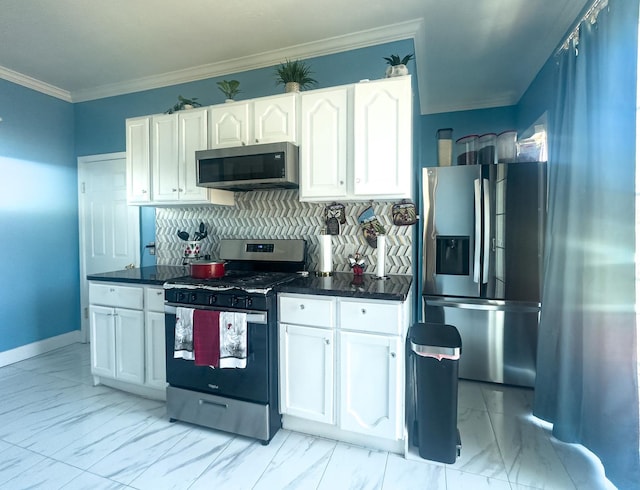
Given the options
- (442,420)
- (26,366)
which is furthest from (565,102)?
(26,366)

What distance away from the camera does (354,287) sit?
Result: 6.42 feet

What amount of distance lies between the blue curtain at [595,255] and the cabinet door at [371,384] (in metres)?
0.97

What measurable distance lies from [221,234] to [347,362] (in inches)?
66.6

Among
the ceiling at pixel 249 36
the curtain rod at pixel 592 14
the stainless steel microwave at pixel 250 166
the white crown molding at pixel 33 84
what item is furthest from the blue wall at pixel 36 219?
the curtain rod at pixel 592 14

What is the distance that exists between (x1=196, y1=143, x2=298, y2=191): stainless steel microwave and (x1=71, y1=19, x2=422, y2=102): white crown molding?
3.20 ft

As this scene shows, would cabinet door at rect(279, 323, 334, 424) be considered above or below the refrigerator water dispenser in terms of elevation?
below

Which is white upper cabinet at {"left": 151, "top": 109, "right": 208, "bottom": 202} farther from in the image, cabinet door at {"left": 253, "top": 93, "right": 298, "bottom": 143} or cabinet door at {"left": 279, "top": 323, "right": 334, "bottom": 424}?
cabinet door at {"left": 279, "top": 323, "right": 334, "bottom": 424}

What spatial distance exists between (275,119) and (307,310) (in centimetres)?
138

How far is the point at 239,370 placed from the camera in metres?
1.97

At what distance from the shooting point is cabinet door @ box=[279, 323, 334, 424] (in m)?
1.91

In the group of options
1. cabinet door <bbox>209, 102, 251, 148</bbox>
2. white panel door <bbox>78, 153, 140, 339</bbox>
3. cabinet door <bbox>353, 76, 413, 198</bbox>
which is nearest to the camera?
cabinet door <bbox>353, 76, 413, 198</bbox>

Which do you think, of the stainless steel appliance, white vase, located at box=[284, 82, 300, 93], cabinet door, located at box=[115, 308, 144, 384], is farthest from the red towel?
A: white vase, located at box=[284, 82, 300, 93]

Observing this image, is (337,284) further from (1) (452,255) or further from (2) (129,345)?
(2) (129,345)

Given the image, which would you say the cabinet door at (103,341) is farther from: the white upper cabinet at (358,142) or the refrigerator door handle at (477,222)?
the refrigerator door handle at (477,222)
